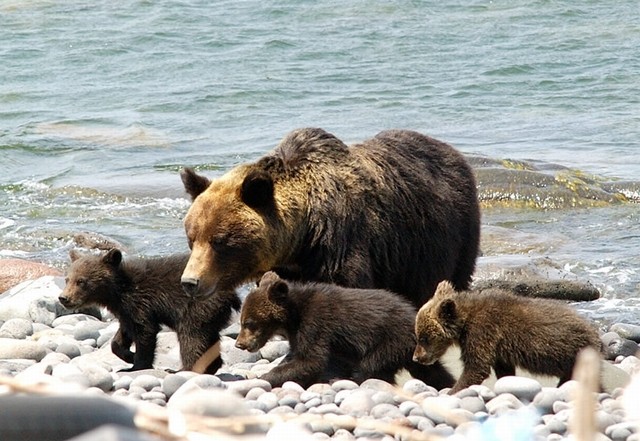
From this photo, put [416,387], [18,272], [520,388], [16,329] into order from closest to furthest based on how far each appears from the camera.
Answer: [520,388], [416,387], [16,329], [18,272]

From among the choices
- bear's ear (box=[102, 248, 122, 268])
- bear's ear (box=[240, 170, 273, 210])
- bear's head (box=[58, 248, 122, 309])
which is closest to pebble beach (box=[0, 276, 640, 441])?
bear's head (box=[58, 248, 122, 309])

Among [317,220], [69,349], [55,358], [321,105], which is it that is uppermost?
[317,220]

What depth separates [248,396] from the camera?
627 cm

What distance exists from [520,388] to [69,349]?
10.0 feet

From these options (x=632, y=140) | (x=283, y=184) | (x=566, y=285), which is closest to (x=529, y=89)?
(x=632, y=140)

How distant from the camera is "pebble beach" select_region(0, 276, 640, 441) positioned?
5.49ft

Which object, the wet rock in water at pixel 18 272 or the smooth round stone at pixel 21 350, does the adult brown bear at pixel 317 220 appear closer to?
the smooth round stone at pixel 21 350

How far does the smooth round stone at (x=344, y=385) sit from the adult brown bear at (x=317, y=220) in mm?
817

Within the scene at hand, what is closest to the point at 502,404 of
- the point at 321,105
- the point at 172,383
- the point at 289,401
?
the point at 289,401

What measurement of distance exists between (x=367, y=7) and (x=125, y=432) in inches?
1087

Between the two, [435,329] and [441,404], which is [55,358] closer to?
[435,329]

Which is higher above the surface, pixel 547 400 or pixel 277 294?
pixel 277 294

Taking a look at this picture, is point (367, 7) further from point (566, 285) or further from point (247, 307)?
point (247, 307)

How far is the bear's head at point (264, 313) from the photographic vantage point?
6.69 m
